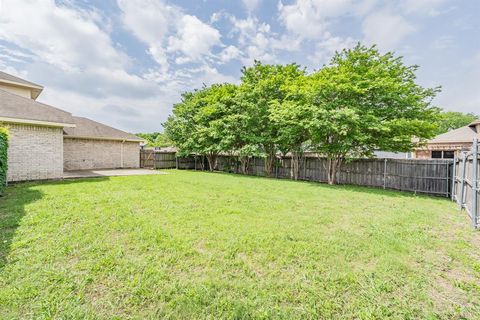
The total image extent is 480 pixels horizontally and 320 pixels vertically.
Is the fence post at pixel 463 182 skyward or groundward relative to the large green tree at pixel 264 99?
groundward

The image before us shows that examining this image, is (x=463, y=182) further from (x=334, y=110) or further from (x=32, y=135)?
(x=32, y=135)

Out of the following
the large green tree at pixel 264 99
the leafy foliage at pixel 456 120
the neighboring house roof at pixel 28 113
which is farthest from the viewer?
the leafy foliage at pixel 456 120

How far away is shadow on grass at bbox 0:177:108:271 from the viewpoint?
3.37 m

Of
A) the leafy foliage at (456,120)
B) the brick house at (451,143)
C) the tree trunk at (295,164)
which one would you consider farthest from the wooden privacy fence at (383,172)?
the leafy foliage at (456,120)

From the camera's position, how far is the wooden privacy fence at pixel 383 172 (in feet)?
30.9

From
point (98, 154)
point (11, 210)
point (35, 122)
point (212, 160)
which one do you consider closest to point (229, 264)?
point (11, 210)

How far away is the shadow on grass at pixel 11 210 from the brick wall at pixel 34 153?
864mm

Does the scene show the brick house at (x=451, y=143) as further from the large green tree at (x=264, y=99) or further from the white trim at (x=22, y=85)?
the white trim at (x=22, y=85)

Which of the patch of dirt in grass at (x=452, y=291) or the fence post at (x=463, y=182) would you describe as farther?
the fence post at (x=463, y=182)

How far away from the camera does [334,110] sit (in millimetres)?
10219

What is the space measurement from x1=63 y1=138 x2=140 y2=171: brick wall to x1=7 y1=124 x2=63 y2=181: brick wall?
6681 millimetres

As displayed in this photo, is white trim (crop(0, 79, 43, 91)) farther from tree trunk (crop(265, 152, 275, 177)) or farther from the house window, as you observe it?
the house window

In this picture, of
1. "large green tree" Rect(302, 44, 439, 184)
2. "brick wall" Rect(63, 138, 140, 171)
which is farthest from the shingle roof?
"large green tree" Rect(302, 44, 439, 184)

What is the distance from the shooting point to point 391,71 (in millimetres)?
10594
